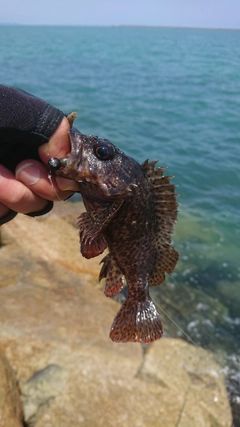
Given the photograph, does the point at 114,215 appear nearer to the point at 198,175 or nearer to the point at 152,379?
the point at 152,379

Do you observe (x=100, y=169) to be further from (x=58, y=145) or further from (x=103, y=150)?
(x=58, y=145)

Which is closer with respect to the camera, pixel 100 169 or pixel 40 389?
pixel 100 169

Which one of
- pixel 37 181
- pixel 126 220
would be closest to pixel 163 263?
pixel 126 220

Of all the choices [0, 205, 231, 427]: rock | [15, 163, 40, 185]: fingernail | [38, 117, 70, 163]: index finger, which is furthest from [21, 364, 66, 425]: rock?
[38, 117, 70, 163]: index finger

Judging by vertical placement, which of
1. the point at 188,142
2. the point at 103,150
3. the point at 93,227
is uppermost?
the point at 103,150

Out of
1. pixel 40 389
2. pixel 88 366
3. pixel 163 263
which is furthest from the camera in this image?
pixel 88 366
